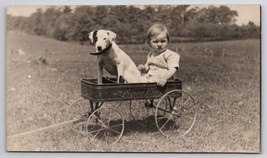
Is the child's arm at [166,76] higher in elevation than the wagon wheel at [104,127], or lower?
higher

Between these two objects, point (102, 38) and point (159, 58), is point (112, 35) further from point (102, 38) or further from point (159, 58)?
point (159, 58)

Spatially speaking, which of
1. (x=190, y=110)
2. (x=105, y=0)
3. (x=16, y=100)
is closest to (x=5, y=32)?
(x=16, y=100)

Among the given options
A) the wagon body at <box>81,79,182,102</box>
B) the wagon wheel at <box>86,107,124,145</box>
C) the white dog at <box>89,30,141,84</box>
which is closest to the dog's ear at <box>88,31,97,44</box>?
the white dog at <box>89,30,141,84</box>

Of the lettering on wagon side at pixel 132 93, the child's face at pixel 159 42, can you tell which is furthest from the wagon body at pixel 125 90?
the child's face at pixel 159 42

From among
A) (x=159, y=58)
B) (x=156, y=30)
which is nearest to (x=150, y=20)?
(x=156, y=30)

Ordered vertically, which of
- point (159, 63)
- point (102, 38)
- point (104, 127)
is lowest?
point (104, 127)

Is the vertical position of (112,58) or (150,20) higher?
(150,20)

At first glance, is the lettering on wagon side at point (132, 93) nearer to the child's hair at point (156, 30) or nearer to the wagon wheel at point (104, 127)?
the wagon wheel at point (104, 127)
